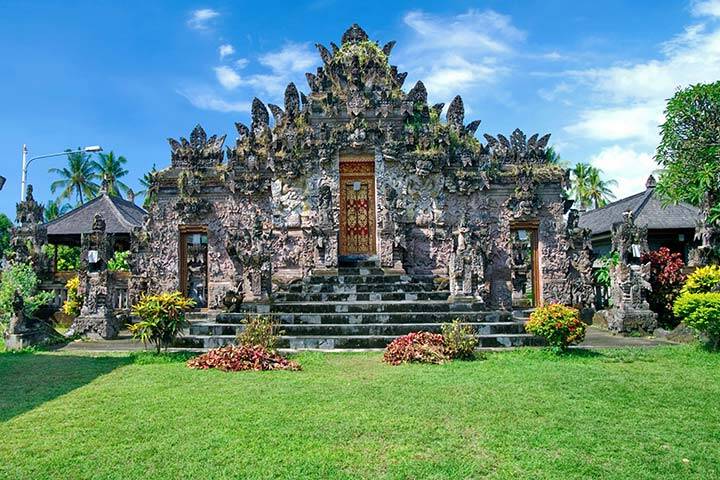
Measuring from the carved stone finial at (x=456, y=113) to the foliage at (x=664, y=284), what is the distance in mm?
6639

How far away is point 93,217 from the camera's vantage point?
876 inches

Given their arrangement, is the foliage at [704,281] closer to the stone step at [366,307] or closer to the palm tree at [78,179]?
the stone step at [366,307]

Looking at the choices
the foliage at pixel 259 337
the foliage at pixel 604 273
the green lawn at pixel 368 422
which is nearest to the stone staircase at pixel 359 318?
the foliage at pixel 259 337

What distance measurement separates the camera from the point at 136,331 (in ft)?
35.4

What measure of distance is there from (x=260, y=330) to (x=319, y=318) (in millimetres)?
2094

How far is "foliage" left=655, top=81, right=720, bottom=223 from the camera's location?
11492mm

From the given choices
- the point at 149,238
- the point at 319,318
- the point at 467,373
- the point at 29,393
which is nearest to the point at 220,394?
the point at 29,393

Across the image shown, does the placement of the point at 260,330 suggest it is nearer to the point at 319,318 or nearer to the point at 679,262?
the point at 319,318

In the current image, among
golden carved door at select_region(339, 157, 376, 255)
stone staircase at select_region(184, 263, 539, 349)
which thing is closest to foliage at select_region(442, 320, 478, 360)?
stone staircase at select_region(184, 263, 539, 349)

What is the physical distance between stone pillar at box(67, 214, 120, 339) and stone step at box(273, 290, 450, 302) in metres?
4.83

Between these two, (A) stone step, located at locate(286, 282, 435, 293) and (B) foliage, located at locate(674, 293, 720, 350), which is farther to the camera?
(A) stone step, located at locate(286, 282, 435, 293)

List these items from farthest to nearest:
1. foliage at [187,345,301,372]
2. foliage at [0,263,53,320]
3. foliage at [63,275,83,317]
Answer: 1. foliage at [63,275,83,317]
2. foliage at [0,263,53,320]
3. foliage at [187,345,301,372]

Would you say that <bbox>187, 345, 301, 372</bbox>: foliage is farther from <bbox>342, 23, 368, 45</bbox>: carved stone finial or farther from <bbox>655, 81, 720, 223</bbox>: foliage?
<bbox>342, 23, 368, 45</bbox>: carved stone finial

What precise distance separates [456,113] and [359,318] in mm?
8317
